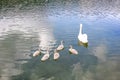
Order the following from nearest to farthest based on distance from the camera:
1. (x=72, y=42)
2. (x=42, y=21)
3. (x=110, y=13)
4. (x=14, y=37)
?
(x=72, y=42)
(x=14, y=37)
(x=42, y=21)
(x=110, y=13)

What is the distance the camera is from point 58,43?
47.7 metres

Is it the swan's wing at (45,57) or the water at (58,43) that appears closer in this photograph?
the water at (58,43)

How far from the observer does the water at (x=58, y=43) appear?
117 ft

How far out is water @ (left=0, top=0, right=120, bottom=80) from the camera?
35.6 m

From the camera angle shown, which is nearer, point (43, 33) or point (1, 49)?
point (1, 49)

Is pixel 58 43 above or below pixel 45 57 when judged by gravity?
below

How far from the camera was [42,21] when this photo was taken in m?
66.2

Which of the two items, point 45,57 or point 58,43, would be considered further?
point 58,43

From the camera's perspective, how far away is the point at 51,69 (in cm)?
3656

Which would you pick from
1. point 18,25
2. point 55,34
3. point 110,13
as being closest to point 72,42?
point 55,34

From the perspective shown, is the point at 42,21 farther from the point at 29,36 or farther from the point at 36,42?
the point at 36,42

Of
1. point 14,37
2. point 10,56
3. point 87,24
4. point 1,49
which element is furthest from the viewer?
point 87,24

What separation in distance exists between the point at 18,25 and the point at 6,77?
95.1ft

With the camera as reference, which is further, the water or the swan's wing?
the swan's wing
